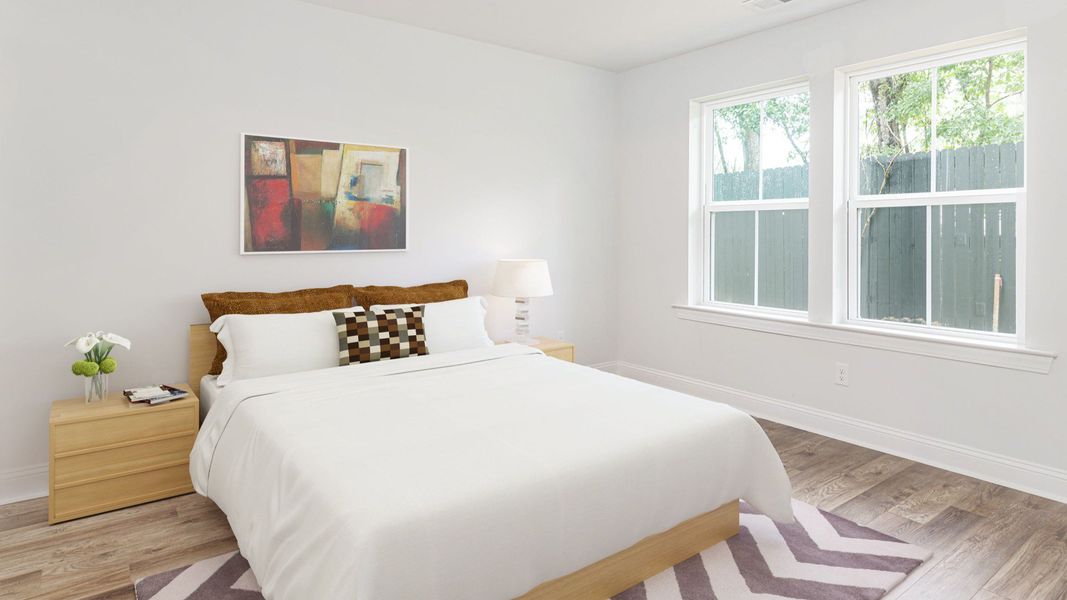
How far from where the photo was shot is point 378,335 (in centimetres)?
341

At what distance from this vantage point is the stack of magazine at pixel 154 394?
2963 millimetres

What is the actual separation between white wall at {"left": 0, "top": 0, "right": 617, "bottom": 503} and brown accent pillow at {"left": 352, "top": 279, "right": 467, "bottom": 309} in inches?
5.3

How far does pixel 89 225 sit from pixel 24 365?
2.35ft

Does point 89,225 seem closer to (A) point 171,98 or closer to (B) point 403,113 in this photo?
(A) point 171,98

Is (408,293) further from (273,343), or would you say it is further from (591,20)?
(591,20)

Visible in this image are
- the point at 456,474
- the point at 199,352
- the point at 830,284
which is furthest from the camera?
the point at 830,284

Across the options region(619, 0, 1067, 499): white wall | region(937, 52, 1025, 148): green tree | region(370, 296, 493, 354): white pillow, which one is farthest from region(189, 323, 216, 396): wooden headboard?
region(937, 52, 1025, 148): green tree

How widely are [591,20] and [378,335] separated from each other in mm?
2282

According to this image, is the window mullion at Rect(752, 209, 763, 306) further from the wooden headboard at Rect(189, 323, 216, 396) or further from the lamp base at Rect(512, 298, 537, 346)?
the wooden headboard at Rect(189, 323, 216, 396)

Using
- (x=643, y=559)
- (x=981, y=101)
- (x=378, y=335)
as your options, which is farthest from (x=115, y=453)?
(x=981, y=101)

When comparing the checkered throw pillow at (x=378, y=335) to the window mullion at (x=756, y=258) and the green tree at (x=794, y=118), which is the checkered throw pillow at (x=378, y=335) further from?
the green tree at (x=794, y=118)

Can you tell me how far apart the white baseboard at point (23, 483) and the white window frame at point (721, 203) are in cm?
408

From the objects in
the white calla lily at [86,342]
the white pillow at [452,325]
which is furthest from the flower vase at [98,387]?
the white pillow at [452,325]

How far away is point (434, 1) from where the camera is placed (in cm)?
358
